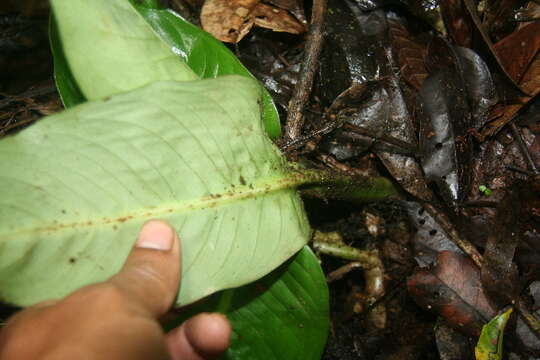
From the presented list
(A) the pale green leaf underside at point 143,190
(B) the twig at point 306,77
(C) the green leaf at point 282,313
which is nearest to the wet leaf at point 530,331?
(C) the green leaf at point 282,313

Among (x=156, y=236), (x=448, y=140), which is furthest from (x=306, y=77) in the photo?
(x=156, y=236)

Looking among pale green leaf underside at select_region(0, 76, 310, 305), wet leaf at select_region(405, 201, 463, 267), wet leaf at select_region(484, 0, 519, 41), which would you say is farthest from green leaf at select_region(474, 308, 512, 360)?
wet leaf at select_region(484, 0, 519, 41)

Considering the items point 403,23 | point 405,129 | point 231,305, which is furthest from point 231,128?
point 403,23

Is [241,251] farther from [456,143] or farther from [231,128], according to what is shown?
[456,143]

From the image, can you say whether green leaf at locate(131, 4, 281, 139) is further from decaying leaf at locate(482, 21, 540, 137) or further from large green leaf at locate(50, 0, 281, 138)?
decaying leaf at locate(482, 21, 540, 137)

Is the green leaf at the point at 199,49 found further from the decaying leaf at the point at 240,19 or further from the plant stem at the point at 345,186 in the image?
the decaying leaf at the point at 240,19
